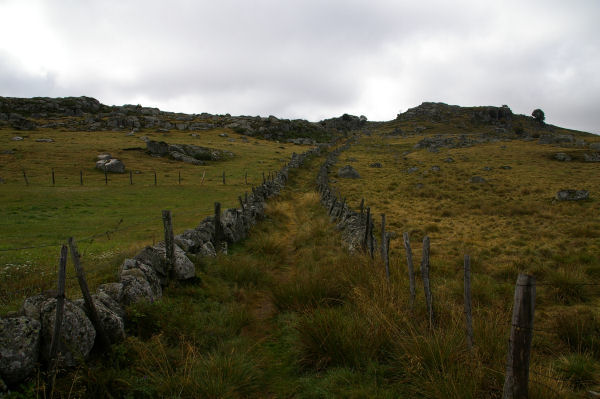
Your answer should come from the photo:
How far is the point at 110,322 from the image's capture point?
502cm

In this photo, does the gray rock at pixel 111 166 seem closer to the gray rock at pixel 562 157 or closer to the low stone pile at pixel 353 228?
the low stone pile at pixel 353 228

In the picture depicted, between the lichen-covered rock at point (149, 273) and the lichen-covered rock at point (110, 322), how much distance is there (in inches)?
62.8

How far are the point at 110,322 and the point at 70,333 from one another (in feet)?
2.29

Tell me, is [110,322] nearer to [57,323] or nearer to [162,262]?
[57,323]

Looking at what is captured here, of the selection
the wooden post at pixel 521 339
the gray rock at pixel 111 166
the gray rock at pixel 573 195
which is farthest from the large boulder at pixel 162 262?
the gray rock at pixel 111 166

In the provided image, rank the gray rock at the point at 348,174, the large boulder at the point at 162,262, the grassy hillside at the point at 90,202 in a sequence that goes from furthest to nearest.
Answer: the gray rock at the point at 348,174
the grassy hillside at the point at 90,202
the large boulder at the point at 162,262

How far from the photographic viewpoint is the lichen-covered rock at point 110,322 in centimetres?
493

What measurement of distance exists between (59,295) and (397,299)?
5.26 meters

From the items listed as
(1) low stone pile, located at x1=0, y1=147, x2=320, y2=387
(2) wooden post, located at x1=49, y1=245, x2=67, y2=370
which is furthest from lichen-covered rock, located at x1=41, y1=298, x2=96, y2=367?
(2) wooden post, located at x1=49, y1=245, x2=67, y2=370

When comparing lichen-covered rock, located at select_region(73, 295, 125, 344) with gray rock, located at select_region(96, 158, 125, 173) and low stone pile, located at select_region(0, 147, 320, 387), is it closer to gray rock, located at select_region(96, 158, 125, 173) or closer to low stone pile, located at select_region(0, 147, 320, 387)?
low stone pile, located at select_region(0, 147, 320, 387)

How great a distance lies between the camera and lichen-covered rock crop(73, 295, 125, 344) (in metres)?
4.93

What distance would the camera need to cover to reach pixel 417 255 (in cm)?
1216

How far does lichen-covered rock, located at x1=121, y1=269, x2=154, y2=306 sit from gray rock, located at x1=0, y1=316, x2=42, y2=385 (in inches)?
73.7

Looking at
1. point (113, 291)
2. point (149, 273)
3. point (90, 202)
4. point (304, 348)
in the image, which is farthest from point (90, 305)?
point (90, 202)
